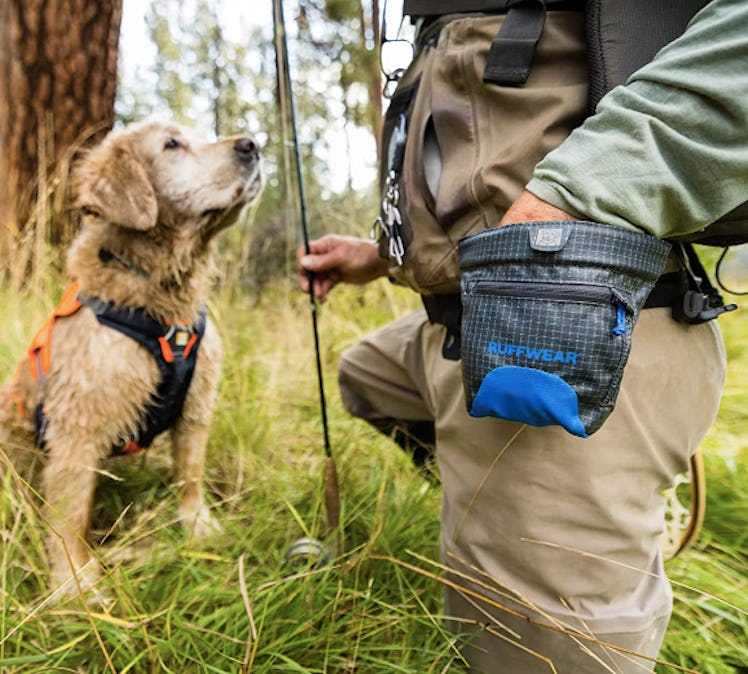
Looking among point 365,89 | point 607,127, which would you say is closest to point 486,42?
point 607,127

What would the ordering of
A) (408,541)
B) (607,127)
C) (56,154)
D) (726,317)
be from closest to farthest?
(607,127) → (408,541) → (56,154) → (726,317)

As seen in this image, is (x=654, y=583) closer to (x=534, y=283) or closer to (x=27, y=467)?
(x=534, y=283)

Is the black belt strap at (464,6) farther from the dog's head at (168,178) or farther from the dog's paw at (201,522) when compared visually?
the dog's paw at (201,522)

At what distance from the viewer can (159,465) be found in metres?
2.62

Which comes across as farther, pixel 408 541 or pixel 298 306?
pixel 298 306

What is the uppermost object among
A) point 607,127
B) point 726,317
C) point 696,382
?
point 607,127

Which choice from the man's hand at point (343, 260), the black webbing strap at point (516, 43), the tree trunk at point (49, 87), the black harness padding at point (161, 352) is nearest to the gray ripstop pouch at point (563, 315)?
the black webbing strap at point (516, 43)

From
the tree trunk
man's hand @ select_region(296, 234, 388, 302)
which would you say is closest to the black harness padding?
man's hand @ select_region(296, 234, 388, 302)

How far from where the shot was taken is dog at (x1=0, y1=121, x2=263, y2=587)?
1980mm

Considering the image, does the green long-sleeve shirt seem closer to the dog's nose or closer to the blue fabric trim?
the blue fabric trim

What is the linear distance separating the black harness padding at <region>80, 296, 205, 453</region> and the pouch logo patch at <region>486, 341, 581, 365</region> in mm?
1386

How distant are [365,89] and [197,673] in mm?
6906

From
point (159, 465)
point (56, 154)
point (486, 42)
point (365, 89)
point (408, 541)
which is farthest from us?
point (365, 89)

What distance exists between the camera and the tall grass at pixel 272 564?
52.8 inches
